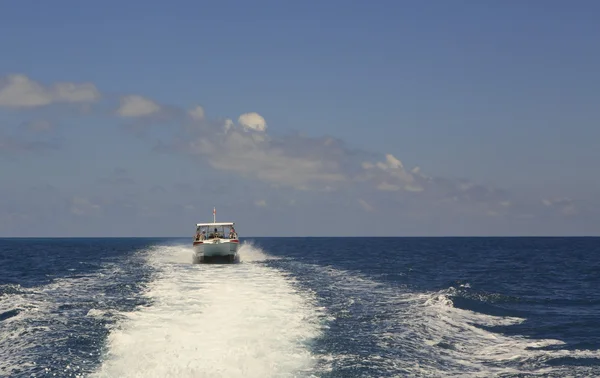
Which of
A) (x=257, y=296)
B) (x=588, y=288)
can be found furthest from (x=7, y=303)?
(x=588, y=288)

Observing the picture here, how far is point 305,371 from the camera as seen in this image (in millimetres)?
Result: 18172

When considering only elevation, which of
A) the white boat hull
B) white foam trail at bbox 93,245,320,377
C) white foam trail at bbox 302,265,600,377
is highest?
the white boat hull

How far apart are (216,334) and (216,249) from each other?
3678 cm

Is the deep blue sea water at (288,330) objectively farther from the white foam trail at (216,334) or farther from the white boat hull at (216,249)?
the white boat hull at (216,249)

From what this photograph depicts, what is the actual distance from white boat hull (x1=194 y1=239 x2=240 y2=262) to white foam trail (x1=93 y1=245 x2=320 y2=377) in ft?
67.9

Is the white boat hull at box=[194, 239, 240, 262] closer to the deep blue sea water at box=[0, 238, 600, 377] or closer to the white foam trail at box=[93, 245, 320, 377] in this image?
the deep blue sea water at box=[0, 238, 600, 377]

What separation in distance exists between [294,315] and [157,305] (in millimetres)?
7714

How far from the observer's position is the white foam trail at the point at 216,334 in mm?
17922

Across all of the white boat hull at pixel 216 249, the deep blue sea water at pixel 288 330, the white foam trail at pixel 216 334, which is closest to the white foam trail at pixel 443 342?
the deep blue sea water at pixel 288 330

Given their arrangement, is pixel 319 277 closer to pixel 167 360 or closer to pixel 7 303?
pixel 7 303

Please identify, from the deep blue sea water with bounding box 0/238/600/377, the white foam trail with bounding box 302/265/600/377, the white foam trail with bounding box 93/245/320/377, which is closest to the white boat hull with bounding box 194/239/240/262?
the deep blue sea water with bounding box 0/238/600/377

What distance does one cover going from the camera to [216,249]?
5866cm

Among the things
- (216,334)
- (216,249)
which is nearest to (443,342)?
(216,334)

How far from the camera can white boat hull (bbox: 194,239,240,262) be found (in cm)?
5841
